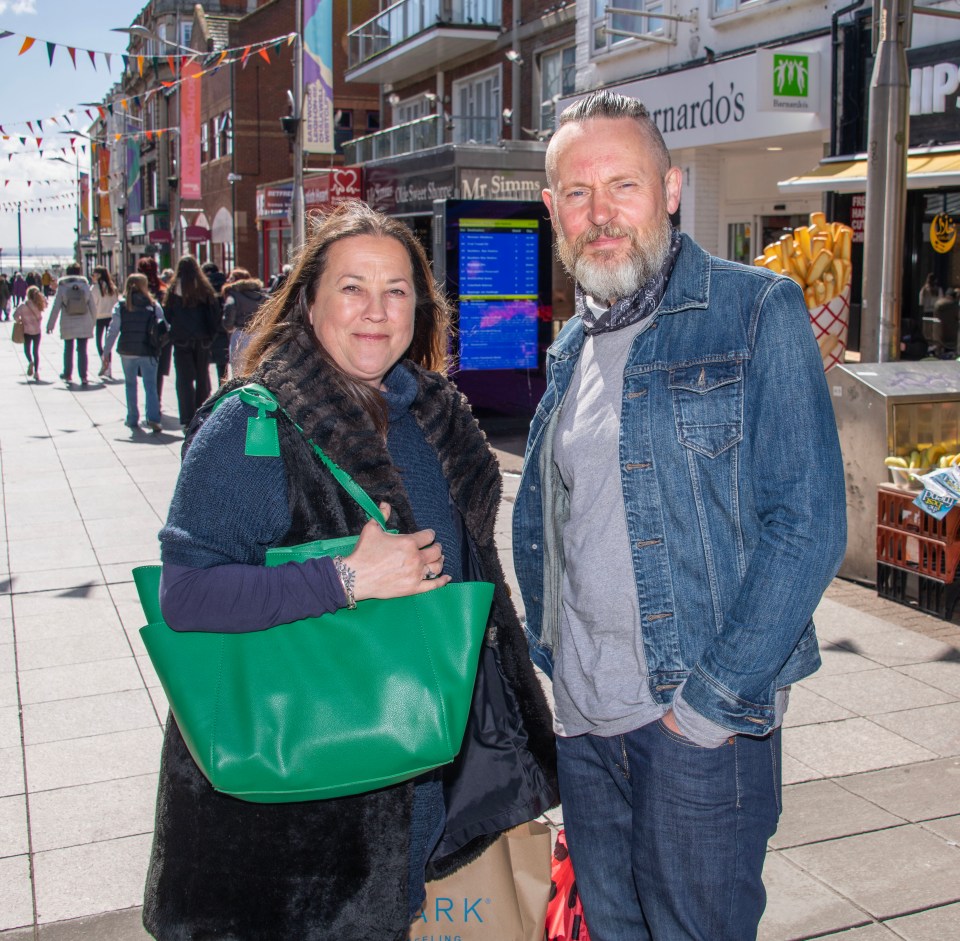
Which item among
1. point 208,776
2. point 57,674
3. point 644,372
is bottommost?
point 57,674

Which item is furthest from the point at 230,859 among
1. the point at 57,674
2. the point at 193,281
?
the point at 193,281

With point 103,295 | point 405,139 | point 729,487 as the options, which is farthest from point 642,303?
point 405,139

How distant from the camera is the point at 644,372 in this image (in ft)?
6.75

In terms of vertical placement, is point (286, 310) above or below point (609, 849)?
above

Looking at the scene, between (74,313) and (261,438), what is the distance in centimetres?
1616

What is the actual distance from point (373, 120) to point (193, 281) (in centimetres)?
2877

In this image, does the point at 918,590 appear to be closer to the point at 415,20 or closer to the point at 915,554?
the point at 915,554

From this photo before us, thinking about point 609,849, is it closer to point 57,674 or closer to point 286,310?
point 286,310

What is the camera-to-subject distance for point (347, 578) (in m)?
1.88

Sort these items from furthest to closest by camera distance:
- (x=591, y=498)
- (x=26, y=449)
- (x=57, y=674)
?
(x=26, y=449), (x=57, y=674), (x=591, y=498)

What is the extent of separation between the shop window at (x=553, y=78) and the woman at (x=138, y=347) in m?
9.81

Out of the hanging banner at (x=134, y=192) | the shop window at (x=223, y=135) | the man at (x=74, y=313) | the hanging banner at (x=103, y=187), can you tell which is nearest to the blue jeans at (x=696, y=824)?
the man at (x=74, y=313)

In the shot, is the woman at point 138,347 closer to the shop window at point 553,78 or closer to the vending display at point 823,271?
the vending display at point 823,271

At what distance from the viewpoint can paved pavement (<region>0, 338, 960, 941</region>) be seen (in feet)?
10.5
